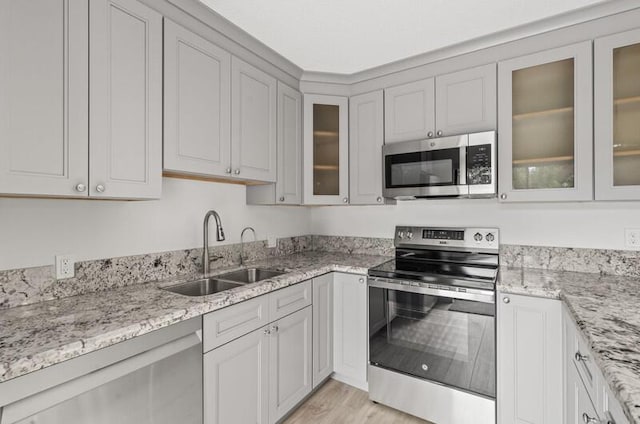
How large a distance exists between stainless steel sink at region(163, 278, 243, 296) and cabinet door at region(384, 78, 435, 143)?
5.27 ft

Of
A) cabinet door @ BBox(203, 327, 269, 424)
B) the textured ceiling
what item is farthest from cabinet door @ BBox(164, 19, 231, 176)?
cabinet door @ BBox(203, 327, 269, 424)

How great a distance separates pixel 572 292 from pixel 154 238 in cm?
225

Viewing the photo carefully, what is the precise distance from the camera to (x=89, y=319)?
3.71 feet

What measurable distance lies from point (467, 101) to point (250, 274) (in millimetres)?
1921

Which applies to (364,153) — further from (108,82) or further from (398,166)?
(108,82)

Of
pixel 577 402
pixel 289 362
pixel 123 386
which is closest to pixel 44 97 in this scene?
pixel 123 386

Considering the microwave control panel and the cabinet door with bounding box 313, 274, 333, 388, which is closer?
the microwave control panel

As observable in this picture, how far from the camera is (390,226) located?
2.71 metres

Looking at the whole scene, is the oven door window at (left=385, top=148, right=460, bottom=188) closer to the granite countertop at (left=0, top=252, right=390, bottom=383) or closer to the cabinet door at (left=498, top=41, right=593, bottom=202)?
the cabinet door at (left=498, top=41, right=593, bottom=202)

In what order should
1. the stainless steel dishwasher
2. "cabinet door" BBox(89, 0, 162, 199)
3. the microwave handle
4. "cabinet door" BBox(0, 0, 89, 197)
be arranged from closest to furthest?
the stainless steel dishwasher → "cabinet door" BBox(0, 0, 89, 197) → "cabinet door" BBox(89, 0, 162, 199) → the microwave handle

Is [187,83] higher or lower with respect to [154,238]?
higher

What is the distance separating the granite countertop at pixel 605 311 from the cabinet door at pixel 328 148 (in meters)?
1.36

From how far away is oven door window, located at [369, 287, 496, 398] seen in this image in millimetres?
1734

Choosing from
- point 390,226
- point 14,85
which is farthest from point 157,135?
point 390,226
